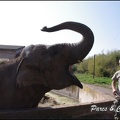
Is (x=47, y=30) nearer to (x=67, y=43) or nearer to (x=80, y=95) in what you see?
(x=67, y=43)

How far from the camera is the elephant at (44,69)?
474 cm

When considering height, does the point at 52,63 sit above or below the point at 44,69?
above

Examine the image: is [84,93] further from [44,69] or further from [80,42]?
[80,42]

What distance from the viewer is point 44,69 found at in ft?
16.2

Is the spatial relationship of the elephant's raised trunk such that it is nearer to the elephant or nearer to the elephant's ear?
the elephant

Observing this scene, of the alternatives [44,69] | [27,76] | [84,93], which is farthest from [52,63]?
[84,93]

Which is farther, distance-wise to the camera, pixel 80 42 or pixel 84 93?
pixel 84 93

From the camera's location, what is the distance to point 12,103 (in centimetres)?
514

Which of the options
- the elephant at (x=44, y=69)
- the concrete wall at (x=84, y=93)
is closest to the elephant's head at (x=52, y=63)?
the elephant at (x=44, y=69)

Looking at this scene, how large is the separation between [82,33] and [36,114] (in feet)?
5.82

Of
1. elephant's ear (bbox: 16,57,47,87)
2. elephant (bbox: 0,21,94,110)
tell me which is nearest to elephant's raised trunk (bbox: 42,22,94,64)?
elephant (bbox: 0,21,94,110)

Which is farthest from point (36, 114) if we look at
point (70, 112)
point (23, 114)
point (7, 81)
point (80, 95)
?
point (80, 95)

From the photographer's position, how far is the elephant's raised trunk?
4641 mm

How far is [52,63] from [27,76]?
1.82 ft
